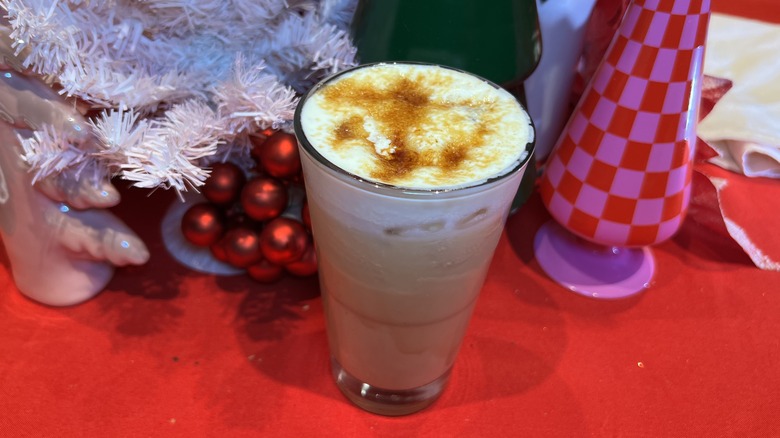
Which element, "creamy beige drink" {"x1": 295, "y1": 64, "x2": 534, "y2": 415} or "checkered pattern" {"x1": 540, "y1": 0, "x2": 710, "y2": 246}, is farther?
"checkered pattern" {"x1": 540, "y1": 0, "x2": 710, "y2": 246}

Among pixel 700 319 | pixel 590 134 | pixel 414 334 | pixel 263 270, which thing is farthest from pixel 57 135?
pixel 700 319

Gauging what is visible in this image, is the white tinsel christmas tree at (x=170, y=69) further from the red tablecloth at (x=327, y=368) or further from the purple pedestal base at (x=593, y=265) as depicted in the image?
the purple pedestal base at (x=593, y=265)

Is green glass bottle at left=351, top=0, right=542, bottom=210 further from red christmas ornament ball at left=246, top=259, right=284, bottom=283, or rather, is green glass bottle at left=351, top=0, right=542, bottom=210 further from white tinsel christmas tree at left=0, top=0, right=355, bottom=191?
red christmas ornament ball at left=246, top=259, right=284, bottom=283

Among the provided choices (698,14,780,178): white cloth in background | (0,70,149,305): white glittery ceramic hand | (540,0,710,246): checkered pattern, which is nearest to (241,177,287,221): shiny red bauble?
(0,70,149,305): white glittery ceramic hand

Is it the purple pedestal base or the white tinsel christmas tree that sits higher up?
the white tinsel christmas tree

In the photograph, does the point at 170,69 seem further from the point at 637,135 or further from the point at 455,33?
the point at 637,135

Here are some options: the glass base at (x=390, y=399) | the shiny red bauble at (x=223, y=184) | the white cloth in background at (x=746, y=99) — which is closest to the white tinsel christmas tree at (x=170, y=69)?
the shiny red bauble at (x=223, y=184)
